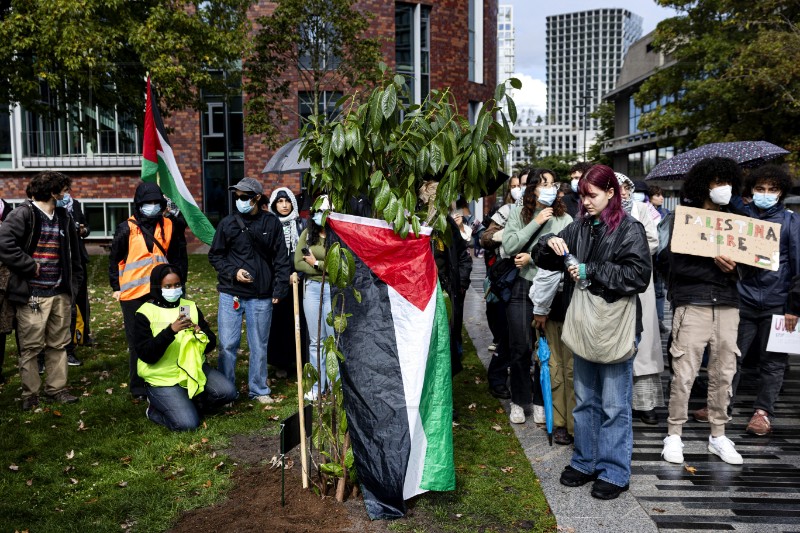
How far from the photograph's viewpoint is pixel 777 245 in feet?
18.3

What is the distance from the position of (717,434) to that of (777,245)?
58.6 inches

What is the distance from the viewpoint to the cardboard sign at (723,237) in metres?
5.44

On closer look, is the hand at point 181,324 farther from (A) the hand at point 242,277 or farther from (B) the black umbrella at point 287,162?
(B) the black umbrella at point 287,162

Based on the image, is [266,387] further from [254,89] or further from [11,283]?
[254,89]

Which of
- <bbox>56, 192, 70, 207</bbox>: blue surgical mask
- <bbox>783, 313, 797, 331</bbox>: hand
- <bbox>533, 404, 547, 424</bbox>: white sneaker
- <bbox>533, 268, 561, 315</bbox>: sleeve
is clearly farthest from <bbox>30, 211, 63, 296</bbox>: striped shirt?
<bbox>783, 313, 797, 331</bbox>: hand

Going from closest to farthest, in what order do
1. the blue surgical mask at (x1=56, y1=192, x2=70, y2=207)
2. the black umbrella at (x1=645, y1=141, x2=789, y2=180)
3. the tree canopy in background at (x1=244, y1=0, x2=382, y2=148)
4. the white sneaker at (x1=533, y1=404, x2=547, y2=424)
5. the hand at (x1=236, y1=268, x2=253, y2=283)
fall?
the white sneaker at (x1=533, y1=404, x2=547, y2=424) → the hand at (x1=236, y1=268, x2=253, y2=283) → the black umbrella at (x1=645, y1=141, x2=789, y2=180) → the blue surgical mask at (x1=56, y1=192, x2=70, y2=207) → the tree canopy in background at (x1=244, y1=0, x2=382, y2=148)

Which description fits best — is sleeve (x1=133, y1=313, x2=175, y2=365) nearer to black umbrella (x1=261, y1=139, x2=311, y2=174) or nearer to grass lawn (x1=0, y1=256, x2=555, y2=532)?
grass lawn (x1=0, y1=256, x2=555, y2=532)

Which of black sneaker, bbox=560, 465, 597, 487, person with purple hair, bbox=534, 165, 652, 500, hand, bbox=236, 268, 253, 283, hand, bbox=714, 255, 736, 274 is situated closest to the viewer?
person with purple hair, bbox=534, 165, 652, 500

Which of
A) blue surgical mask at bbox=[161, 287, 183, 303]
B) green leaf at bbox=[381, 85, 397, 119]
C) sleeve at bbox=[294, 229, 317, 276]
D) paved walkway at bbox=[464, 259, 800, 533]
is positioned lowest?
paved walkway at bbox=[464, 259, 800, 533]

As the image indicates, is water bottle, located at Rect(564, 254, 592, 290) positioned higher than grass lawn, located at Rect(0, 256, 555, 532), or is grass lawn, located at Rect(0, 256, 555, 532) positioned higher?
water bottle, located at Rect(564, 254, 592, 290)

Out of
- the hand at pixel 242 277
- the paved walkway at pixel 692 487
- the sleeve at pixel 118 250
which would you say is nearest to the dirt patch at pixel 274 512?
the paved walkway at pixel 692 487

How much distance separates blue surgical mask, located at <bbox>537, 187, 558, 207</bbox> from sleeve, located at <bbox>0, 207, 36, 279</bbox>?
176 inches

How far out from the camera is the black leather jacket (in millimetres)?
4660

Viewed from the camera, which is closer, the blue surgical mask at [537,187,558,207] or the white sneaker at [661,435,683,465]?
the white sneaker at [661,435,683,465]
